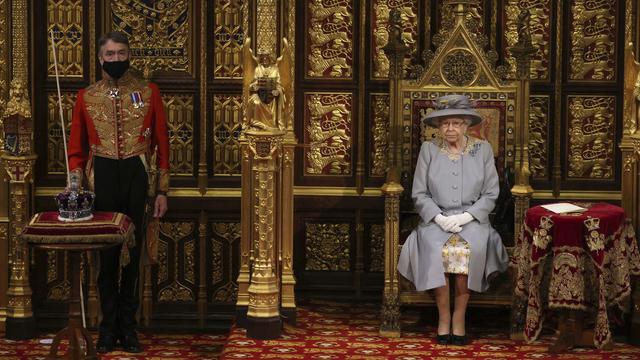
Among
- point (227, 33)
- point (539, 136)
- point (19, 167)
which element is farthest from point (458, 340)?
point (19, 167)

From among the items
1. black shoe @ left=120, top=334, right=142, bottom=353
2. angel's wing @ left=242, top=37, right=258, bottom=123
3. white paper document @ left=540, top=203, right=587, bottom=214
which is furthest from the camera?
black shoe @ left=120, top=334, right=142, bottom=353

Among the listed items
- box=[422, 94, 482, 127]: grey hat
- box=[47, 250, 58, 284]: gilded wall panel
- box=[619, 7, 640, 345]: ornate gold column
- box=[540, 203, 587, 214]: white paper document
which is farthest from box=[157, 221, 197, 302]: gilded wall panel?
box=[619, 7, 640, 345]: ornate gold column

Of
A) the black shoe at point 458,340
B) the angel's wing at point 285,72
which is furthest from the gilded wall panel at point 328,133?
the black shoe at point 458,340

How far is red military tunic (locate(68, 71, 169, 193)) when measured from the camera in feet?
31.8

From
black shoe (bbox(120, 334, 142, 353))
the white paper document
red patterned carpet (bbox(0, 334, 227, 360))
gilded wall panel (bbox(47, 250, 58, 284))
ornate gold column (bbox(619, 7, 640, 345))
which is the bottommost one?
red patterned carpet (bbox(0, 334, 227, 360))

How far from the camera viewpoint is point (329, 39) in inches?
432

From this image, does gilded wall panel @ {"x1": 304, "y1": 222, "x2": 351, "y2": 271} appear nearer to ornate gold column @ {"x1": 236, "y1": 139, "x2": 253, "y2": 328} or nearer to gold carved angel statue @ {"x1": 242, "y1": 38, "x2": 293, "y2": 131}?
ornate gold column @ {"x1": 236, "y1": 139, "x2": 253, "y2": 328}

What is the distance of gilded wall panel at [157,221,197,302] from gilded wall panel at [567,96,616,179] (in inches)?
113

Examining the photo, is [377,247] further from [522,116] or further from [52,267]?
[52,267]

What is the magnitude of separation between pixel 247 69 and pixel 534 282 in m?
2.29

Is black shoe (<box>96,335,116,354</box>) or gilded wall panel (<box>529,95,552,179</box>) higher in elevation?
gilded wall panel (<box>529,95,552,179</box>)

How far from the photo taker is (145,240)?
9945 mm

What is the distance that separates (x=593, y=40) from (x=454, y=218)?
2194mm

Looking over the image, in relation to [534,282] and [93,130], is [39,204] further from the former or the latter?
[534,282]
